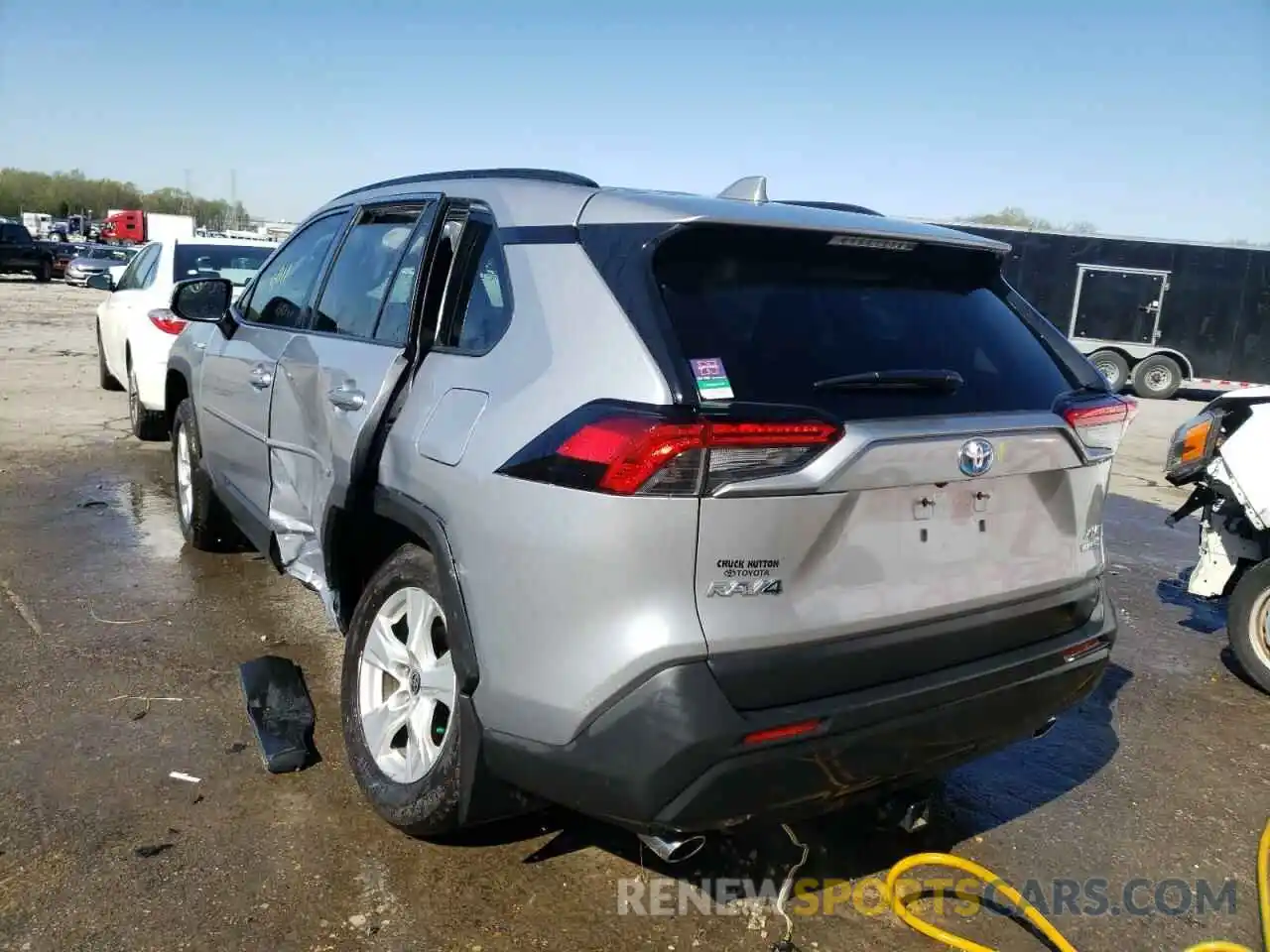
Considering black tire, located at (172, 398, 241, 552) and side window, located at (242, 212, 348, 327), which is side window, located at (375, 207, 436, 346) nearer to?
side window, located at (242, 212, 348, 327)

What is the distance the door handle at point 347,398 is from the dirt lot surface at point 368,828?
1.17m

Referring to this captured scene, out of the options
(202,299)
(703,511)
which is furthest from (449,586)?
(202,299)

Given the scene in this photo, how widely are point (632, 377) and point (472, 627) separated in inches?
28.8

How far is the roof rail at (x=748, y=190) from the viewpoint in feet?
9.04

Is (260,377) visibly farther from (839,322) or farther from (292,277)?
(839,322)

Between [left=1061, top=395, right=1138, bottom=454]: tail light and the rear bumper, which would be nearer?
the rear bumper

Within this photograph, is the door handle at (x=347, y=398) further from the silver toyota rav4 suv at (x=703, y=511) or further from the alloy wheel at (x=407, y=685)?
the alloy wheel at (x=407, y=685)

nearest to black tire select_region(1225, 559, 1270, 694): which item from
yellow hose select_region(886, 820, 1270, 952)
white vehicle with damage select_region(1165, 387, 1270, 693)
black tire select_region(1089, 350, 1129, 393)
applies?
white vehicle with damage select_region(1165, 387, 1270, 693)

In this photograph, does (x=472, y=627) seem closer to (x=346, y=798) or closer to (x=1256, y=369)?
(x=346, y=798)

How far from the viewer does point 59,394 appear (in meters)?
10.5

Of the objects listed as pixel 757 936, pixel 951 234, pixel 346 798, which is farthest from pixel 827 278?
pixel 346 798

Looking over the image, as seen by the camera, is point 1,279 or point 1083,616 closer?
point 1083,616

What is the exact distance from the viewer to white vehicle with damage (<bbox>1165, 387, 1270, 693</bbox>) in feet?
14.8

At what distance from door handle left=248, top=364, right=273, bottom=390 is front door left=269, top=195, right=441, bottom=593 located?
→ 4.9 inches
